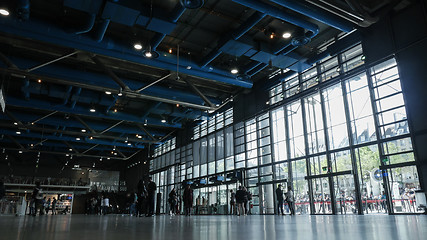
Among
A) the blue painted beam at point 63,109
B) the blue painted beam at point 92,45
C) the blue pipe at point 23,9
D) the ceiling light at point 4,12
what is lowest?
the blue painted beam at point 63,109

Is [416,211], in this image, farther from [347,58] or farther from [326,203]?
[347,58]

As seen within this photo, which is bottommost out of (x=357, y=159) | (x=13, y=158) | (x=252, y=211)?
(x=252, y=211)

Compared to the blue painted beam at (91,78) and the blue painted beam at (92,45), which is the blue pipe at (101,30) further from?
the blue painted beam at (91,78)

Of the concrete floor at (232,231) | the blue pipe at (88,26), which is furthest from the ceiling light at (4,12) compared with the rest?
the concrete floor at (232,231)

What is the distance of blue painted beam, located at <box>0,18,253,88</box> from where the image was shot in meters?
12.0

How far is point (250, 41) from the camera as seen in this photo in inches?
578

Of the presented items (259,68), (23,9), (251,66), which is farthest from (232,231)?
(259,68)

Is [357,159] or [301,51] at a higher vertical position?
[301,51]

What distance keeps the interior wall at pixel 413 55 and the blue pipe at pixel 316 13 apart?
189 cm

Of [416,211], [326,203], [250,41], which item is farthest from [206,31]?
[416,211]

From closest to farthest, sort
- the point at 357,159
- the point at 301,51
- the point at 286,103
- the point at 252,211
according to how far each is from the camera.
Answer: the point at 357,159
the point at 301,51
the point at 286,103
the point at 252,211

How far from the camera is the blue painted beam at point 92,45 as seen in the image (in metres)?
12.0

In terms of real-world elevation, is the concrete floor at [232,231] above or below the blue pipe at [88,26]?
below

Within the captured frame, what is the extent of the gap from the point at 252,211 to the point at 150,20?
13675mm
